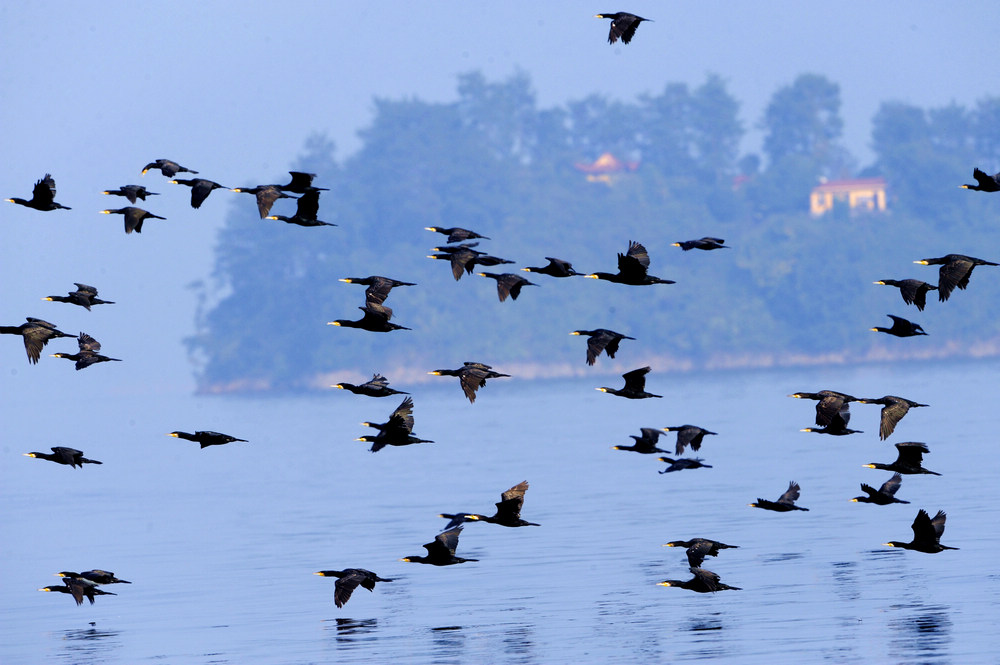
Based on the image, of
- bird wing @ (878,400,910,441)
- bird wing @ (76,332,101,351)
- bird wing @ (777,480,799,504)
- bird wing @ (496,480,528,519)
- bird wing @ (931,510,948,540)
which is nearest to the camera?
bird wing @ (878,400,910,441)

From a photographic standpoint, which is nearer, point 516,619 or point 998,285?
point 516,619

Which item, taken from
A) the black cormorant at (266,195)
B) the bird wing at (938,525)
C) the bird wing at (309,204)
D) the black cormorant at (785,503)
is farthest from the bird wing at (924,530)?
the black cormorant at (266,195)

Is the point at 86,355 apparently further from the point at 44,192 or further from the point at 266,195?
the point at 266,195

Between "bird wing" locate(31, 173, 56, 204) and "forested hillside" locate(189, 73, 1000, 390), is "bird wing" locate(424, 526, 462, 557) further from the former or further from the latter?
"forested hillside" locate(189, 73, 1000, 390)

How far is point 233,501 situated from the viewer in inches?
2363

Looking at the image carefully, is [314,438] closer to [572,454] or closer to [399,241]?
[572,454]

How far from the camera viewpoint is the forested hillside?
17038 centimetres

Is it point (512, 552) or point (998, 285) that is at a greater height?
point (998, 285)

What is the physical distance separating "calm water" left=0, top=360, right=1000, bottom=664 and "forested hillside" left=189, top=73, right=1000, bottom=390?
280 ft

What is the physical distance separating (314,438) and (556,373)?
80454mm

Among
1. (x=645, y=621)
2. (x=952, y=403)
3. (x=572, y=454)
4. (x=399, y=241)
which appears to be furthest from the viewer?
(x=399, y=241)

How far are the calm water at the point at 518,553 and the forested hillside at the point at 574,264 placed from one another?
85308mm

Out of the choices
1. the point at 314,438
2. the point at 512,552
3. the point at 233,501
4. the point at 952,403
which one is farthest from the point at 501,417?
the point at 512,552

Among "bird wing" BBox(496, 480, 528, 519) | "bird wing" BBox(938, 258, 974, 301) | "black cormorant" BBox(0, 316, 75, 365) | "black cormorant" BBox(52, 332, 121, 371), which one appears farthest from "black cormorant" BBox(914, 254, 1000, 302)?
"black cormorant" BBox(0, 316, 75, 365)
